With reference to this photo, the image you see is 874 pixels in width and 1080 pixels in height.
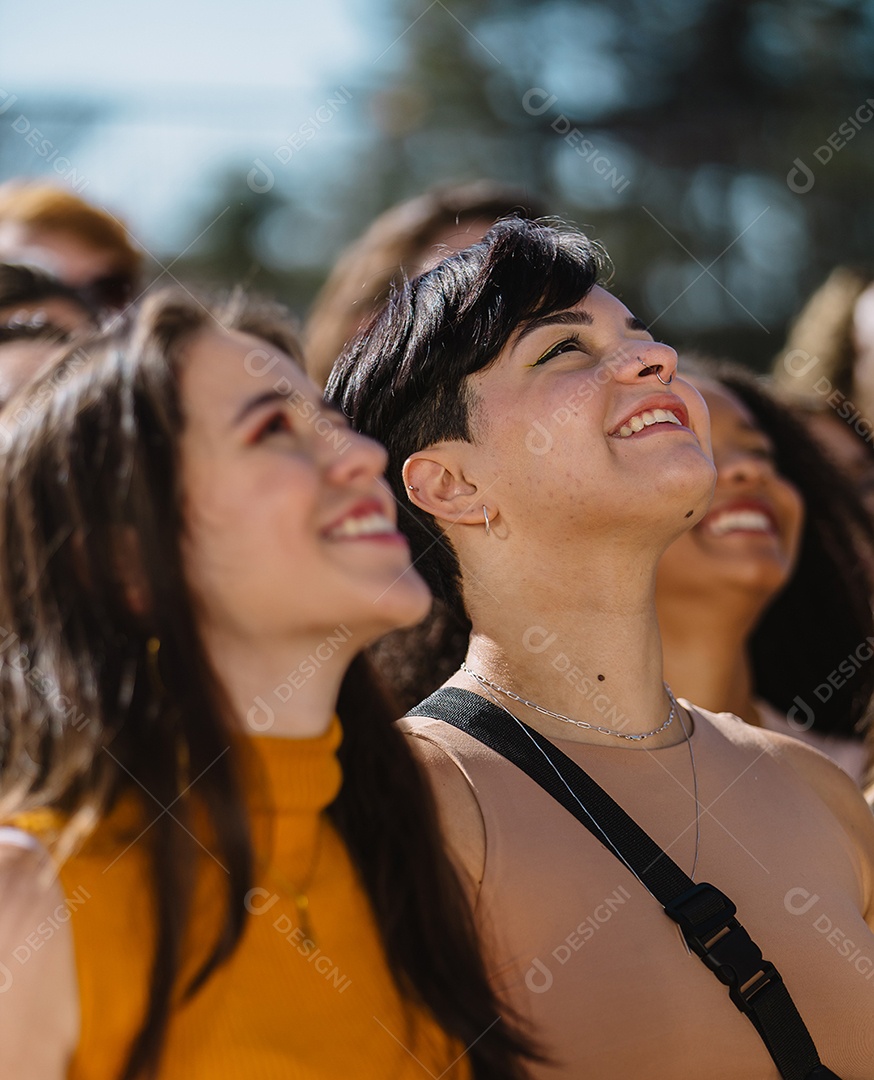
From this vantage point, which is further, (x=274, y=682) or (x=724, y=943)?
(x=724, y=943)

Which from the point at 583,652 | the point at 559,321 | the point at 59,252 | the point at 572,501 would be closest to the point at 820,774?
the point at 583,652

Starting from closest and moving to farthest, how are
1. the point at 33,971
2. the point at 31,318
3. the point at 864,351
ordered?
the point at 33,971 → the point at 31,318 → the point at 864,351

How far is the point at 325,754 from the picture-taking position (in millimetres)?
1729

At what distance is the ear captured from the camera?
2314 millimetres

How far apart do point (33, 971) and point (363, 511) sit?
27.8 inches

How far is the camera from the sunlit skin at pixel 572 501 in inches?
86.1

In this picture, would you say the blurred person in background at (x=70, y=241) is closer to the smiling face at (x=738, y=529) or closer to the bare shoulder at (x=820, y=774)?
the smiling face at (x=738, y=529)

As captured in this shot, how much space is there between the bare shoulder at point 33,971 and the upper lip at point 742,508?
7.32 feet

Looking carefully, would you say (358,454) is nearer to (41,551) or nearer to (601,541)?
(41,551)

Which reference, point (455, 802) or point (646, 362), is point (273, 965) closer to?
point (455, 802)

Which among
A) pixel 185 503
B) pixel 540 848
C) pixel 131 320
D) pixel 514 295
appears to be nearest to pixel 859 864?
pixel 540 848

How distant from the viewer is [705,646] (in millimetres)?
3305

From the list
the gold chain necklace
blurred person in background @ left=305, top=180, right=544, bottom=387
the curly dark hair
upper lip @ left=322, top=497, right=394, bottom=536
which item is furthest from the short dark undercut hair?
the curly dark hair

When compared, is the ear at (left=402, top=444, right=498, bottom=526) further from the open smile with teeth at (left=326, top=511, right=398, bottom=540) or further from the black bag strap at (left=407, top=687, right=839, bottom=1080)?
the open smile with teeth at (left=326, top=511, right=398, bottom=540)
